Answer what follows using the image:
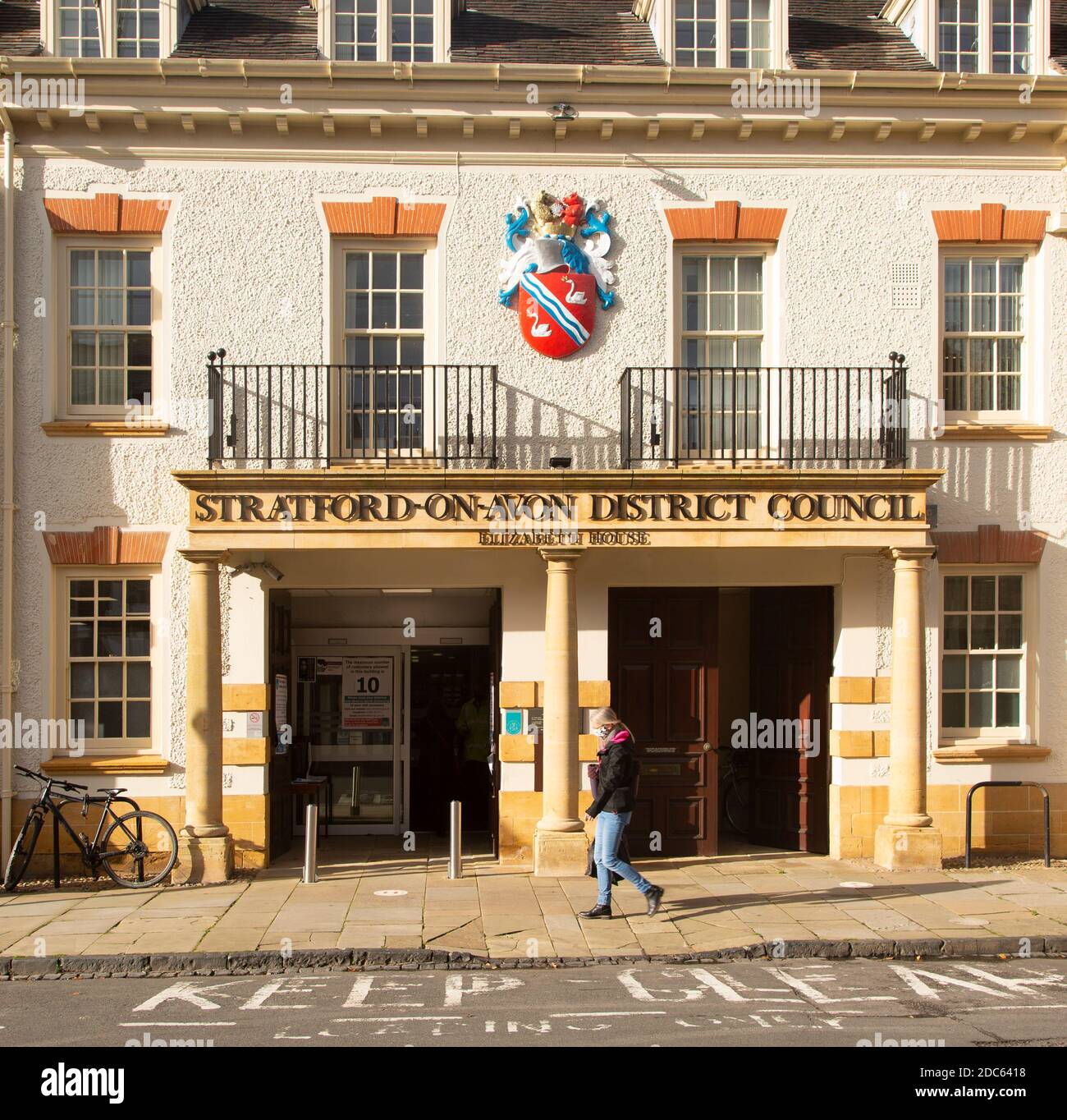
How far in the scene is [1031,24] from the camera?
14.5 m

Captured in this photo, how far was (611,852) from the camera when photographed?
1101 centimetres

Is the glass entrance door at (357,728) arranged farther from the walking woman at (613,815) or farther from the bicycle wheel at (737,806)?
the walking woman at (613,815)

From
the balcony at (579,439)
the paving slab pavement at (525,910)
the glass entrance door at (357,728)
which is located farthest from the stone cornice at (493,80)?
the paving slab pavement at (525,910)

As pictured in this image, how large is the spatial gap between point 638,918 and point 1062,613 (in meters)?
6.12

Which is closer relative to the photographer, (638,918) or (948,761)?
(638,918)

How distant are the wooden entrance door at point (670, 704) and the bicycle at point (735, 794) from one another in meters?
1.42

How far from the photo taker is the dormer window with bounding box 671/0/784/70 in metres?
14.3

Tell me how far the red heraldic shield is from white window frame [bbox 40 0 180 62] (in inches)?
181

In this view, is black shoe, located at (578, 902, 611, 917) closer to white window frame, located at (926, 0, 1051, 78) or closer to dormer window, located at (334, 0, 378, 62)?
dormer window, located at (334, 0, 378, 62)

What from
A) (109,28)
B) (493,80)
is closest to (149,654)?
(109,28)

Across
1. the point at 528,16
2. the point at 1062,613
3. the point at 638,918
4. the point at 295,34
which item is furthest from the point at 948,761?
the point at 295,34

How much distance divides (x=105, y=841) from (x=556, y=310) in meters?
6.95

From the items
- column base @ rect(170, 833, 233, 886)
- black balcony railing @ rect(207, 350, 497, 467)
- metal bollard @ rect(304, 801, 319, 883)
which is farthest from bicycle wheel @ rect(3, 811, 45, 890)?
black balcony railing @ rect(207, 350, 497, 467)

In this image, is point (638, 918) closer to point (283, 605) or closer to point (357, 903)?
point (357, 903)
